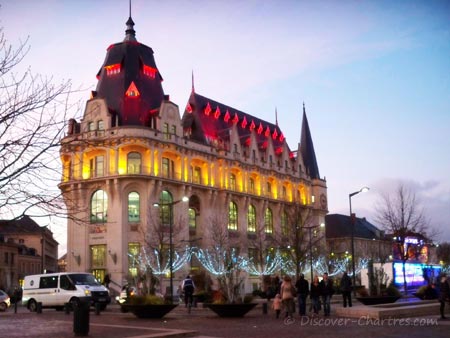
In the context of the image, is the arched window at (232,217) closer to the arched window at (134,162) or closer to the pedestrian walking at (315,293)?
the arched window at (134,162)

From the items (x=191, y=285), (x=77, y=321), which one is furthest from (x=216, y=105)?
(x=77, y=321)

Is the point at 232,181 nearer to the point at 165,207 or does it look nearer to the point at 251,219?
the point at 251,219

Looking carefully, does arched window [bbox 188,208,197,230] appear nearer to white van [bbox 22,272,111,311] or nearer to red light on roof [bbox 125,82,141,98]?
red light on roof [bbox 125,82,141,98]

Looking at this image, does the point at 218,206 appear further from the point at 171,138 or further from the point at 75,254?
the point at 75,254

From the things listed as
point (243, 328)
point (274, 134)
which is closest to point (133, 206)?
point (274, 134)

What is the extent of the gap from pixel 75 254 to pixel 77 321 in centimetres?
4580

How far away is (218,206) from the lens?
70312mm

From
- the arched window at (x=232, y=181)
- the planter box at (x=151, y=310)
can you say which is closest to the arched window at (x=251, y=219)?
the arched window at (x=232, y=181)

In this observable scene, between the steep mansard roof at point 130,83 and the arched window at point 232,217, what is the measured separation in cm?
1541

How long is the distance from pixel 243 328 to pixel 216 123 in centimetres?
6013

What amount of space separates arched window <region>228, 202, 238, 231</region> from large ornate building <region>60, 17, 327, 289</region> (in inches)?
0.9

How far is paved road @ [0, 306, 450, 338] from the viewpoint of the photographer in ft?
55.5

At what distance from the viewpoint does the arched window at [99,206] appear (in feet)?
200

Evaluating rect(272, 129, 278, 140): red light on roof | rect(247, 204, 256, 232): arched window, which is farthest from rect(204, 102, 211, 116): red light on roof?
rect(272, 129, 278, 140): red light on roof
